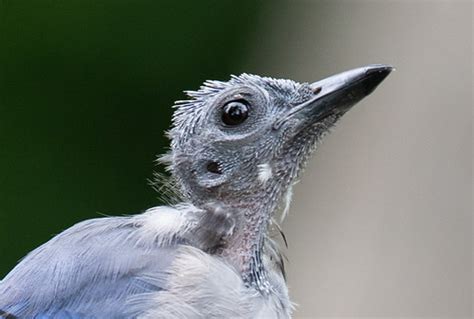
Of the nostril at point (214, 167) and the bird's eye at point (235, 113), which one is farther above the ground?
the bird's eye at point (235, 113)

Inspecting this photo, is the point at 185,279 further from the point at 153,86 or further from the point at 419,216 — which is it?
the point at 153,86

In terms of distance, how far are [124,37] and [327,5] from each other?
125 centimetres

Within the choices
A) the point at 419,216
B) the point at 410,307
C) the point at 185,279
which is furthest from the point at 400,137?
the point at 185,279

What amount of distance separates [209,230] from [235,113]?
1.07 ft

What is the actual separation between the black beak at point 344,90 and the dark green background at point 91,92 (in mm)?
2885

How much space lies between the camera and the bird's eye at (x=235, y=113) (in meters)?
2.77

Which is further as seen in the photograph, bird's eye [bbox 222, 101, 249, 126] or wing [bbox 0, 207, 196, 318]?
bird's eye [bbox 222, 101, 249, 126]

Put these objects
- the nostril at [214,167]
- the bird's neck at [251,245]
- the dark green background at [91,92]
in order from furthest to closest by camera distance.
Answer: the dark green background at [91,92] → the nostril at [214,167] → the bird's neck at [251,245]

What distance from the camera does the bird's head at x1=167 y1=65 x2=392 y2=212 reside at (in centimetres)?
272

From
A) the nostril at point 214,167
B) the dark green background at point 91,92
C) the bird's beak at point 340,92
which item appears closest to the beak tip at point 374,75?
the bird's beak at point 340,92

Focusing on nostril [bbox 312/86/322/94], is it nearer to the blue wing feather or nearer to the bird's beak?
the bird's beak

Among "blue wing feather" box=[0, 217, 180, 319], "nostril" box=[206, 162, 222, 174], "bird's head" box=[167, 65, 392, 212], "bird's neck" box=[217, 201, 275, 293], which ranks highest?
"bird's head" box=[167, 65, 392, 212]

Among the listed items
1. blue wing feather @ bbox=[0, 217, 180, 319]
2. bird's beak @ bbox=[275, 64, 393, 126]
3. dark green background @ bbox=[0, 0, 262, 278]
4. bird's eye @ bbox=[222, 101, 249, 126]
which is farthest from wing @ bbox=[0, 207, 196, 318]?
dark green background @ bbox=[0, 0, 262, 278]

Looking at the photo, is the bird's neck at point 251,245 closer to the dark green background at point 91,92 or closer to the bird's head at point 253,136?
the bird's head at point 253,136
